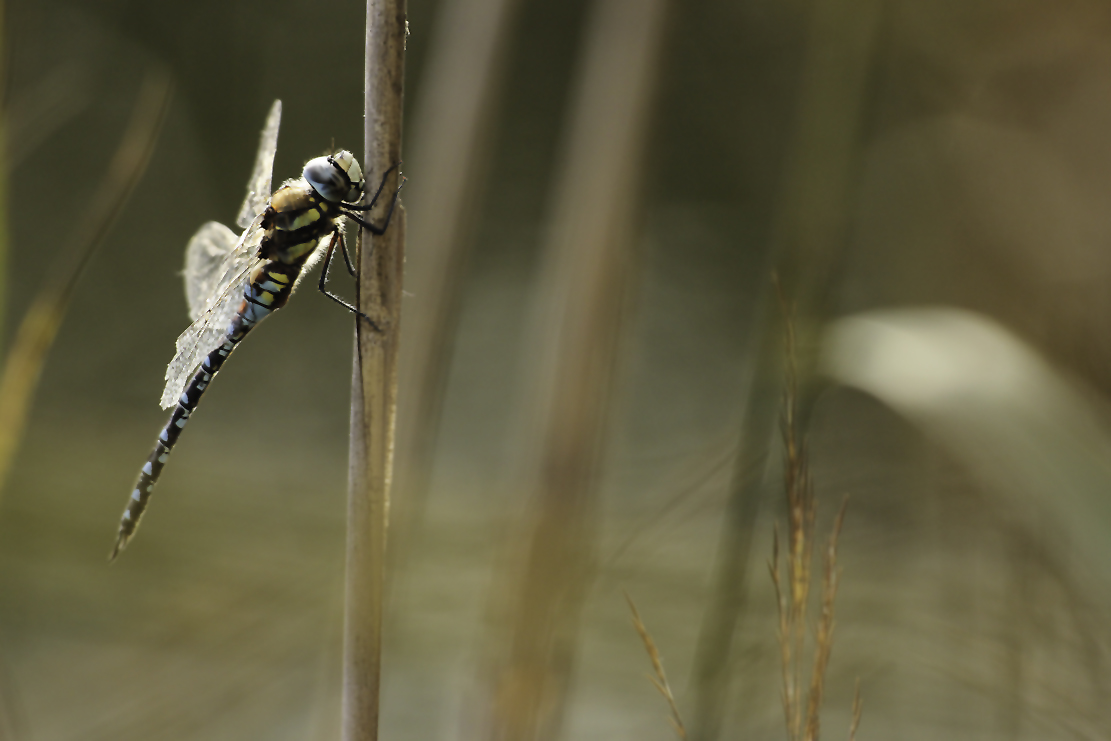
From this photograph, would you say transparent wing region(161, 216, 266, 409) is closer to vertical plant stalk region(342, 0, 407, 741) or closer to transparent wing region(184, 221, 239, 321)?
transparent wing region(184, 221, 239, 321)

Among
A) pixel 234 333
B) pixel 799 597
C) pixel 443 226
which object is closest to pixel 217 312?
pixel 234 333

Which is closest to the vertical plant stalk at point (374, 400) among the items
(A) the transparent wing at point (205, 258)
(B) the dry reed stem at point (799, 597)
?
(B) the dry reed stem at point (799, 597)

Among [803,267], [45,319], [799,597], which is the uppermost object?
[803,267]

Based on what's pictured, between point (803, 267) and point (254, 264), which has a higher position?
point (803, 267)

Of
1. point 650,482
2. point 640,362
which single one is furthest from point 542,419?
point 640,362

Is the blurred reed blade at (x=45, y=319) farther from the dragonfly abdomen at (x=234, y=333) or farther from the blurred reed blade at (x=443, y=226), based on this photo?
the blurred reed blade at (x=443, y=226)

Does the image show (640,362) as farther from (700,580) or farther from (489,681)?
(489,681)

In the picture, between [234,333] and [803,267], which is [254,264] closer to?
[234,333]
